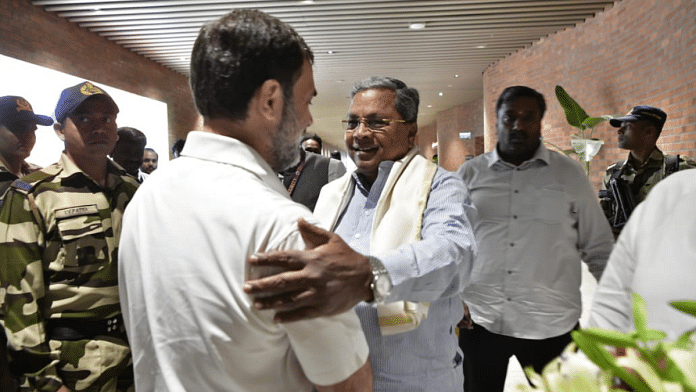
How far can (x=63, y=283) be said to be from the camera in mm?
1654

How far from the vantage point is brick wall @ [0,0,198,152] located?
6317 mm

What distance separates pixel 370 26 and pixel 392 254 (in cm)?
731

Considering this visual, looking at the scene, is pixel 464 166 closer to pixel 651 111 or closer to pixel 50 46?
pixel 651 111

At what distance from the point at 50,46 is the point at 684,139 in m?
8.39

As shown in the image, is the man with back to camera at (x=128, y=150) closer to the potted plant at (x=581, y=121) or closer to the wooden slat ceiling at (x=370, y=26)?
the wooden slat ceiling at (x=370, y=26)

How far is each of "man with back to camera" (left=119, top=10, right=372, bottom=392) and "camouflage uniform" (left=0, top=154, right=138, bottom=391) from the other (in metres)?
0.91

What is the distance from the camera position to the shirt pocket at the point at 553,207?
219 centimetres

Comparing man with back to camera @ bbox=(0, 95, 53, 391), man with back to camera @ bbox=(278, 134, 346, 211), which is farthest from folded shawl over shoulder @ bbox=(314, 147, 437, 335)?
man with back to camera @ bbox=(0, 95, 53, 391)

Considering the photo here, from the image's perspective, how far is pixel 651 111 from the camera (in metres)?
3.51

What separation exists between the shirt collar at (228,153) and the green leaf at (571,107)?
548 centimetres

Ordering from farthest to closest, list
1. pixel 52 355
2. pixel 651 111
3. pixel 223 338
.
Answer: pixel 651 111 → pixel 52 355 → pixel 223 338

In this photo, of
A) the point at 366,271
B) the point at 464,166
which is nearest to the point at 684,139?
the point at 464,166

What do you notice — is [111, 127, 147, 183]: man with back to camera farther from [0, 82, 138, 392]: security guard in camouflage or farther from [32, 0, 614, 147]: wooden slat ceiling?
[32, 0, 614, 147]: wooden slat ceiling

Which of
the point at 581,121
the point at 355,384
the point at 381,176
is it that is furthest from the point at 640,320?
the point at 581,121
